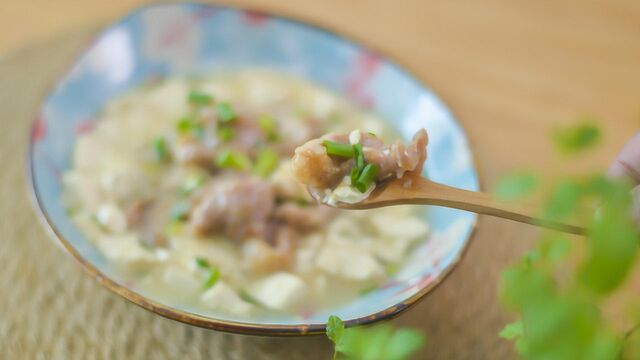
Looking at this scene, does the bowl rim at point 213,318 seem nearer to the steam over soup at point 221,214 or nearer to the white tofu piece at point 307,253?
the steam over soup at point 221,214

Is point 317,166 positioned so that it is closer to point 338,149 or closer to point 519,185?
point 338,149

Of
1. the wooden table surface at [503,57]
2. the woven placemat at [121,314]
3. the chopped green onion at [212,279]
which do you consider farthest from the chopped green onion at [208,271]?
the wooden table surface at [503,57]

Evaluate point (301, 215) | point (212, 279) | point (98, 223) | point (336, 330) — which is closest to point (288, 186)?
point (301, 215)

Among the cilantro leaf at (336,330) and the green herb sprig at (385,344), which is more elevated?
the cilantro leaf at (336,330)

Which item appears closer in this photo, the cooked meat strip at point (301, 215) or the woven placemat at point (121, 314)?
the woven placemat at point (121, 314)

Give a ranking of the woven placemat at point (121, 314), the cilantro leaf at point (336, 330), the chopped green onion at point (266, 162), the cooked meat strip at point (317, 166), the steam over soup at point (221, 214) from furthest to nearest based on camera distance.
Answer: the chopped green onion at point (266, 162) → the steam over soup at point (221, 214) → the woven placemat at point (121, 314) → the cooked meat strip at point (317, 166) → the cilantro leaf at point (336, 330)

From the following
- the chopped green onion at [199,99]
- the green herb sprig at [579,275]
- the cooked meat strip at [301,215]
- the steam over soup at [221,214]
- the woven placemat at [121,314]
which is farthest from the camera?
the chopped green onion at [199,99]

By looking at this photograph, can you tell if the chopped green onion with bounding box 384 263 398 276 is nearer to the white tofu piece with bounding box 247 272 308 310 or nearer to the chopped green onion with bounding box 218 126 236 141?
the white tofu piece with bounding box 247 272 308 310

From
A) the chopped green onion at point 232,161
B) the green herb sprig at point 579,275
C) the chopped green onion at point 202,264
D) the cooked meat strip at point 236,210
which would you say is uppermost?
the chopped green onion at point 232,161
